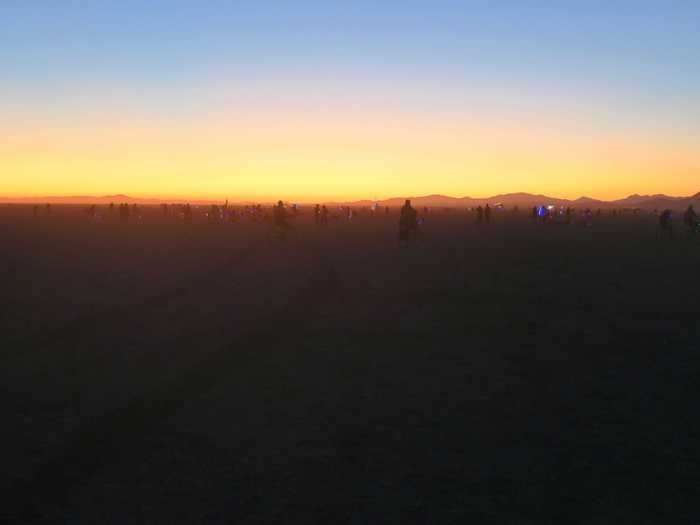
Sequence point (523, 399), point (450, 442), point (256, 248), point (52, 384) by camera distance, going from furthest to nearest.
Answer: point (256, 248), point (52, 384), point (523, 399), point (450, 442)

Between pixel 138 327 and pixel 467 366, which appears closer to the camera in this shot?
pixel 467 366

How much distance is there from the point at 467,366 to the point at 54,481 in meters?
4.92

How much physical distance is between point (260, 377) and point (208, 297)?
700 centimetres

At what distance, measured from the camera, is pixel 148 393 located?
281 inches

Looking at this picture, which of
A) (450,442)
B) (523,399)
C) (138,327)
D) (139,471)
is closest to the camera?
(139,471)

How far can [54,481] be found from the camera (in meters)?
4.93

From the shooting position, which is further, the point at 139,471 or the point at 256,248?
the point at 256,248

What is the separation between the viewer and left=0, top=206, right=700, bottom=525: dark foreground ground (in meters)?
4.66

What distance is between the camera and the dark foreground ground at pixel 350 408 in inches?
183

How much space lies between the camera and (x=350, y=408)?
6.68 metres

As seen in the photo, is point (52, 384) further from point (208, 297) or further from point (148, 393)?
point (208, 297)

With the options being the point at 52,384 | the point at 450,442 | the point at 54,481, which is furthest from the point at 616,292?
the point at 54,481

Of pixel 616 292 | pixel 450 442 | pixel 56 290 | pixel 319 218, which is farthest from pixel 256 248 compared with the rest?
pixel 319 218

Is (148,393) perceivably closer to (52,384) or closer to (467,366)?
(52,384)
